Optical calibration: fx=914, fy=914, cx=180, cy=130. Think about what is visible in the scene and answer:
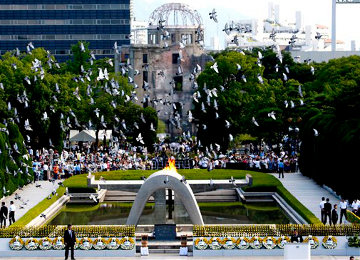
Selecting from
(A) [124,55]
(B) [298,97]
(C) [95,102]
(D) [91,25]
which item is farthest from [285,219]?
(D) [91,25]

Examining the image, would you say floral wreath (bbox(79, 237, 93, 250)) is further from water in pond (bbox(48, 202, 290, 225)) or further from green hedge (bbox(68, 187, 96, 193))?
green hedge (bbox(68, 187, 96, 193))

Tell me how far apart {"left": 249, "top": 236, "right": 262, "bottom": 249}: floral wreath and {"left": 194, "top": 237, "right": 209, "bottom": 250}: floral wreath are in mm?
2153

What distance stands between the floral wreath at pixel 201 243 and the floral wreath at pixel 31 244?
770 centimetres

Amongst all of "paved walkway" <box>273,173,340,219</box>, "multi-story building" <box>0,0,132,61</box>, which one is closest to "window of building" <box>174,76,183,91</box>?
"multi-story building" <box>0,0,132,61</box>

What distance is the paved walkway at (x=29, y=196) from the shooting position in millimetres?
57281

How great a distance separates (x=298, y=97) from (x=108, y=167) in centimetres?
2369

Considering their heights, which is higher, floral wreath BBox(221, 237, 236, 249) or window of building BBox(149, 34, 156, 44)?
window of building BBox(149, 34, 156, 44)

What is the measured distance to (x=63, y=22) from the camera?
548 ft

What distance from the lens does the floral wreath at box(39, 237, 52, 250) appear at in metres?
44.0

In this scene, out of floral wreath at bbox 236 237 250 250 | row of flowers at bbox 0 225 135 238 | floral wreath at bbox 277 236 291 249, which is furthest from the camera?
row of flowers at bbox 0 225 135 238

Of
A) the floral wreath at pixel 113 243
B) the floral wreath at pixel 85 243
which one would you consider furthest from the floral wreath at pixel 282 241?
the floral wreath at pixel 85 243

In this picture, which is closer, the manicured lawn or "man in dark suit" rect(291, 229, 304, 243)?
"man in dark suit" rect(291, 229, 304, 243)

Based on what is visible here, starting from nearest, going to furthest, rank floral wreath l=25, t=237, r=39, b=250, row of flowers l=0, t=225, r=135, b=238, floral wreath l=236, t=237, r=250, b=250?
floral wreath l=236, t=237, r=250, b=250
floral wreath l=25, t=237, r=39, b=250
row of flowers l=0, t=225, r=135, b=238

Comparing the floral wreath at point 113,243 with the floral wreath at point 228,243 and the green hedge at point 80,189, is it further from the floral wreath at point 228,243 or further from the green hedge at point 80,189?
the green hedge at point 80,189
